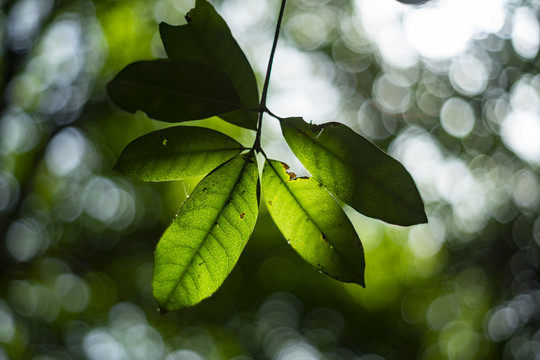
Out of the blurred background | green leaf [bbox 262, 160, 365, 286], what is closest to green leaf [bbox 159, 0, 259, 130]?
green leaf [bbox 262, 160, 365, 286]

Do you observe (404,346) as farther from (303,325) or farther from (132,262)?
(132,262)

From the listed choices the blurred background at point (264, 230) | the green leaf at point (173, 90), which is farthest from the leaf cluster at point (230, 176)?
the blurred background at point (264, 230)

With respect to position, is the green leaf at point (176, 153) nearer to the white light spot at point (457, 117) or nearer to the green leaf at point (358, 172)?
the green leaf at point (358, 172)

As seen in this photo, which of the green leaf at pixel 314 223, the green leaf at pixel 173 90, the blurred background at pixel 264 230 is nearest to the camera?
the green leaf at pixel 173 90

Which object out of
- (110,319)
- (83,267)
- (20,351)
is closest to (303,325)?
(110,319)

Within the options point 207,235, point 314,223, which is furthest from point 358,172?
point 207,235

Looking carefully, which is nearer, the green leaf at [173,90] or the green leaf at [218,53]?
the green leaf at [173,90]

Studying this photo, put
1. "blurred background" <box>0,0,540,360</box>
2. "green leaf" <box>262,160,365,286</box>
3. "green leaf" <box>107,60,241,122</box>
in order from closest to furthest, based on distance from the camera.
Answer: "green leaf" <box>107,60,241,122</box> < "green leaf" <box>262,160,365,286</box> < "blurred background" <box>0,0,540,360</box>

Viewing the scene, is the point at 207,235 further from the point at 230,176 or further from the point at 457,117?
the point at 457,117

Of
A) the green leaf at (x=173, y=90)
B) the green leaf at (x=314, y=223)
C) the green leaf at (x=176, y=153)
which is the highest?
the green leaf at (x=173, y=90)

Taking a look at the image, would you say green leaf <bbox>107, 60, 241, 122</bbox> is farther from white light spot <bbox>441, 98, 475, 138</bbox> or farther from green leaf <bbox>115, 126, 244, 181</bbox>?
white light spot <bbox>441, 98, 475, 138</bbox>
